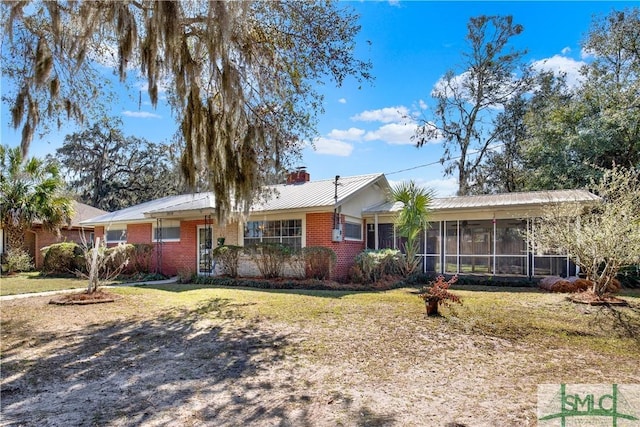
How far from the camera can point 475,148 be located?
25.8 meters

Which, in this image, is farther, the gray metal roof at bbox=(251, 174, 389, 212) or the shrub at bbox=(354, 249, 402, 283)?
the gray metal roof at bbox=(251, 174, 389, 212)

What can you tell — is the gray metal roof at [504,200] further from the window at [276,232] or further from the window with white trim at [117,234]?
the window with white trim at [117,234]

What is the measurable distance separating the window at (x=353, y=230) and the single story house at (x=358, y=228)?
4 cm

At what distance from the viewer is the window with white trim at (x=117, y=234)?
1894cm

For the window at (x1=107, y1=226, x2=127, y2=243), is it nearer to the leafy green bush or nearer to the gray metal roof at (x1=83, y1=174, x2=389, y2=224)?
the gray metal roof at (x1=83, y1=174, x2=389, y2=224)

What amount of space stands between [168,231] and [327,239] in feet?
25.3

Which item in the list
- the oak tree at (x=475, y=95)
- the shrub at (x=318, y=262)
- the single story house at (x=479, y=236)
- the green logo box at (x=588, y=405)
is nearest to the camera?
the green logo box at (x=588, y=405)

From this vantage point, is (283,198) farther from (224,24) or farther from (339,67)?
(224,24)

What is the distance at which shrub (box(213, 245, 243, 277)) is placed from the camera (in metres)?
13.6

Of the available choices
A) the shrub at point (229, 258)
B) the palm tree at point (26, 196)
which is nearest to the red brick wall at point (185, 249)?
the shrub at point (229, 258)

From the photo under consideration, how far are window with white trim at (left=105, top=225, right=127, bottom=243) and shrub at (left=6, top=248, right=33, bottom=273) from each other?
136 inches

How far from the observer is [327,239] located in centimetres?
1317

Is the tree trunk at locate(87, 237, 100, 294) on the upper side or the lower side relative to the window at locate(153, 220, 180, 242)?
lower

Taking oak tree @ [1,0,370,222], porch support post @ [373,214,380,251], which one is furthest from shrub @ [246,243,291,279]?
oak tree @ [1,0,370,222]
